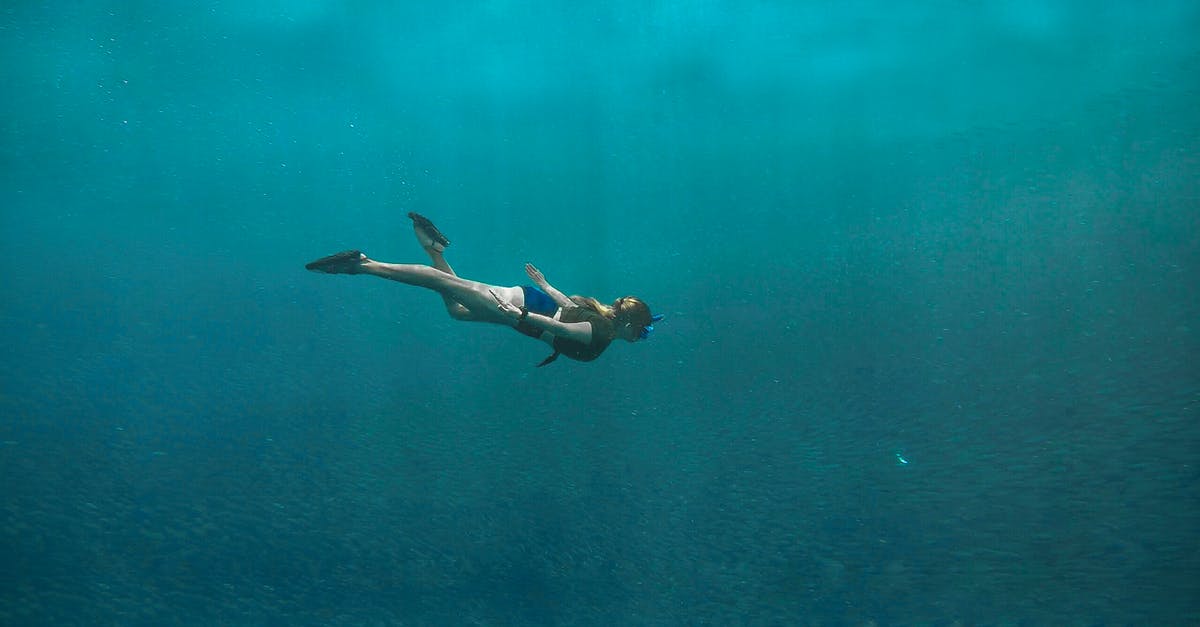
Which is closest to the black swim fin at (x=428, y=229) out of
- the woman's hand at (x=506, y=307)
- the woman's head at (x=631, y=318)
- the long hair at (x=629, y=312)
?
the woman's hand at (x=506, y=307)

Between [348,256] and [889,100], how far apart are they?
19992 millimetres

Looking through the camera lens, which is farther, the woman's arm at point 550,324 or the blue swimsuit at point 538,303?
the blue swimsuit at point 538,303

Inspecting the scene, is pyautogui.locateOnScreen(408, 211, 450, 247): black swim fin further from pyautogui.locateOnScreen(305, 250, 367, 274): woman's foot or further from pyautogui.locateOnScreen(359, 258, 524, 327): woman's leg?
pyautogui.locateOnScreen(305, 250, 367, 274): woman's foot

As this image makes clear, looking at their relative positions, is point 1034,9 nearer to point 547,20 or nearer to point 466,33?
point 547,20

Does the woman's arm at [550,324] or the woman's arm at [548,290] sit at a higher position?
the woman's arm at [548,290]

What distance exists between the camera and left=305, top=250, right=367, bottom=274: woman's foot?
5.15 meters

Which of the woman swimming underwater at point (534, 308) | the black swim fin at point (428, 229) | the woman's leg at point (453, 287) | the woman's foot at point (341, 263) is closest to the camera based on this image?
the woman's foot at point (341, 263)

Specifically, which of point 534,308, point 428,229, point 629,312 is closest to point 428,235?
point 428,229

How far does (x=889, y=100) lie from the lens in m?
20.6

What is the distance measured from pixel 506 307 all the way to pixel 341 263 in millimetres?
1358

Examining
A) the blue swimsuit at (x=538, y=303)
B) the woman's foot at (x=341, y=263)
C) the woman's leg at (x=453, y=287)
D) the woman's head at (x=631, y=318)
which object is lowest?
the woman's foot at (x=341, y=263)

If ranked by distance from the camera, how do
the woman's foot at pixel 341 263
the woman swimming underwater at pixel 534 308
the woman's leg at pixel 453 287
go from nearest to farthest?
the woman's foot at pixel 341 263, the woman's leg at pixel 453 287, the woman swimming underwater at pixel 534 308

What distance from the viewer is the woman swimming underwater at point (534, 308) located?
18.2 feet

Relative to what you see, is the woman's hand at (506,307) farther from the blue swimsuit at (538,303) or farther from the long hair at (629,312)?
the long hair at (629,312)
